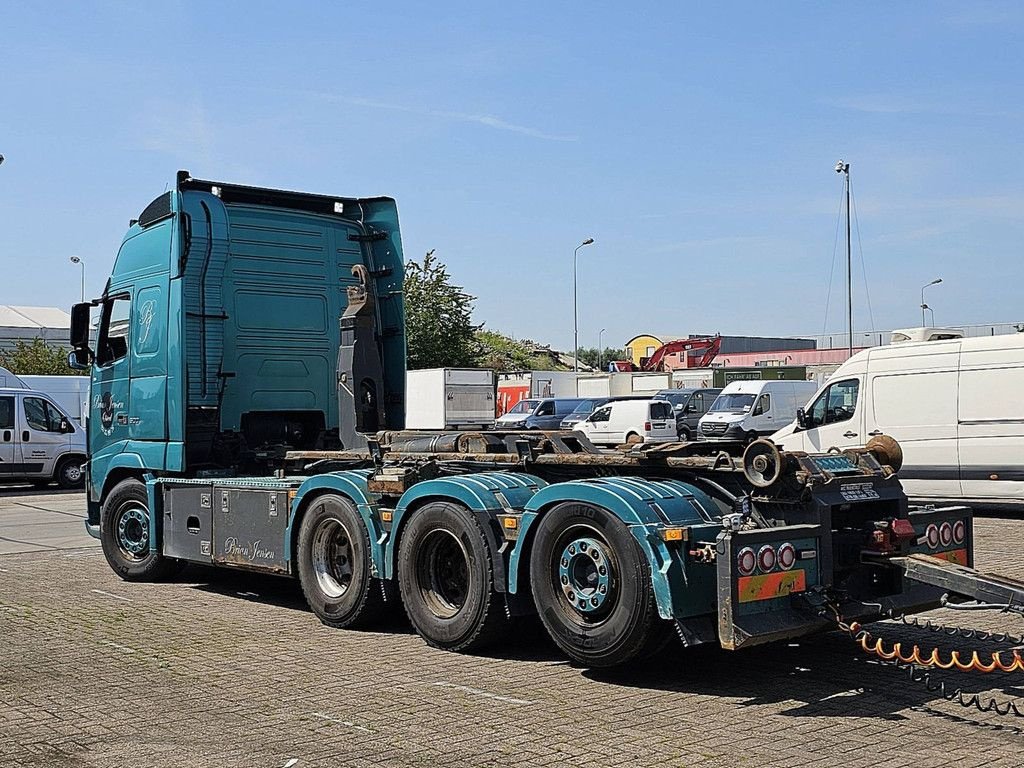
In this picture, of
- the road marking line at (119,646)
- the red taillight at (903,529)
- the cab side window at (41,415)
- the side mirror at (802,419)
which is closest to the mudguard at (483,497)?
the road marking line at (119,646)

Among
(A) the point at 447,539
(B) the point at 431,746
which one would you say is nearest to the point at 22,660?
(A) the point at 447,539

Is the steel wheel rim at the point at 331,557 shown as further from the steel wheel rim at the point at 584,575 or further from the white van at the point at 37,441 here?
the white van at the point at 37,441

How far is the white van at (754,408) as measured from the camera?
3594 cm

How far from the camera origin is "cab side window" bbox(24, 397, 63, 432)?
85.1 feet

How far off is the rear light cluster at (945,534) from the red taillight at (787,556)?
1.31m

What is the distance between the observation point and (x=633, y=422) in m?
36.8

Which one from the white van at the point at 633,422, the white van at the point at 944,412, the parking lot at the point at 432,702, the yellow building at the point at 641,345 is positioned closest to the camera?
the parking lot at the point at 432,702

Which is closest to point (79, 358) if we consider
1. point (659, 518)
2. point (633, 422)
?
point (659, 518)

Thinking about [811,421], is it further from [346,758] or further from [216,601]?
[346,758]

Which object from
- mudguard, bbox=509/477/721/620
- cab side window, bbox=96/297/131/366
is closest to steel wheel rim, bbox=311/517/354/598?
mudguard, bbox=509/477/721/620

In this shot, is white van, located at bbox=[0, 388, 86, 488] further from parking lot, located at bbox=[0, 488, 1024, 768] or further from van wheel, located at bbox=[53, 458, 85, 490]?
parking lot, located at bbox=[0, 488, 1024, 768]

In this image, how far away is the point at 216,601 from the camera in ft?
34.7

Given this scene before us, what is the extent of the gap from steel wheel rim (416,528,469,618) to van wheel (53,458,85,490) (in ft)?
65.2

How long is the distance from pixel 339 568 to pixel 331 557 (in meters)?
0.11
